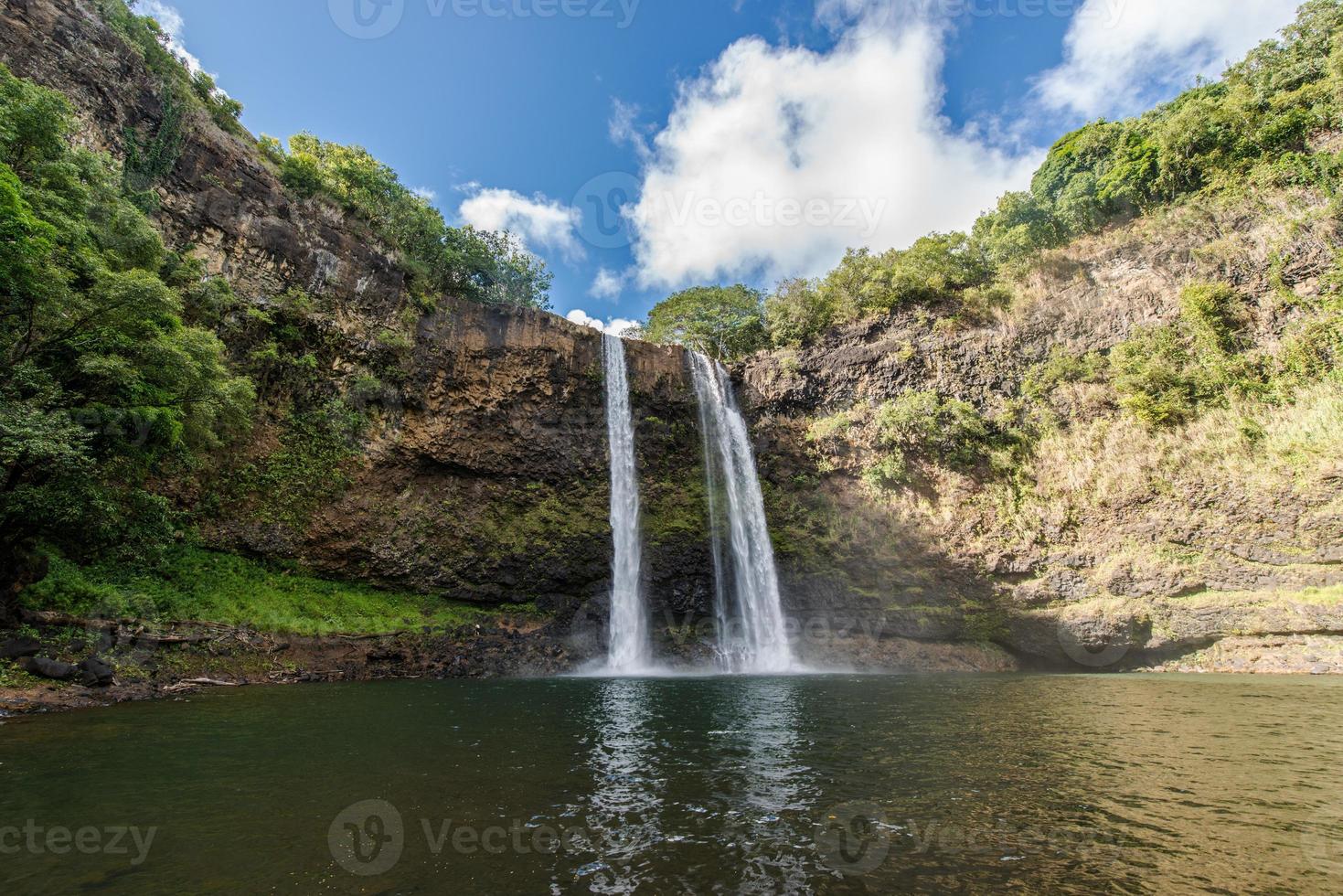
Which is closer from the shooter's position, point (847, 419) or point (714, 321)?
point (847, 419)

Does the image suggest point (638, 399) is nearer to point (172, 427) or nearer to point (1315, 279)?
point (172, 427)

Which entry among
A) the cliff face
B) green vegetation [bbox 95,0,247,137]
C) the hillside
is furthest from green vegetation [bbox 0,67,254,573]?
the cliff face

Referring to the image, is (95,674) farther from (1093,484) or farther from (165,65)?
(1093,484)

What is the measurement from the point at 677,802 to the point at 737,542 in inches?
735

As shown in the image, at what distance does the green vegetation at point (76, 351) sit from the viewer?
10391mm

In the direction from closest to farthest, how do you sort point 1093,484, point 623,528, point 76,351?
point 76,351
point 1093,484
point 623,528

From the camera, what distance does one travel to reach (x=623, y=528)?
23641 mm

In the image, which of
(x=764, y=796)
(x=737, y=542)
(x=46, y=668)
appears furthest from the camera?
(x=737, y=542)

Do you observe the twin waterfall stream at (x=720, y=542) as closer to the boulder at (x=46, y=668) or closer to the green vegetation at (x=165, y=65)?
the boulder at (x=46, y=668)

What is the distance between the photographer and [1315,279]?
19391mm

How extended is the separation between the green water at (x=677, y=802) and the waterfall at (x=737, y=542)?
12.5 m

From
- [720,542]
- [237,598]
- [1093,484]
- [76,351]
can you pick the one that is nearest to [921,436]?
[1093,484]

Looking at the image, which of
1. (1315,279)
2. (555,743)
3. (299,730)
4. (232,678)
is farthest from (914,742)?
(1315,279)

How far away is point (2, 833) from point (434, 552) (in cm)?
1735
